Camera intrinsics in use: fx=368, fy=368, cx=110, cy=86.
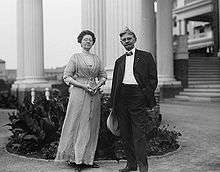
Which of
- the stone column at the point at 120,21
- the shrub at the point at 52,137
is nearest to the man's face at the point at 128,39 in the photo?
the shrub at the point at 52,137

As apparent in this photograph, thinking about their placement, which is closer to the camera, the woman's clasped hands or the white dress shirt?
the white dress shirt

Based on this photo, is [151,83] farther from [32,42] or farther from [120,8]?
[32,42]

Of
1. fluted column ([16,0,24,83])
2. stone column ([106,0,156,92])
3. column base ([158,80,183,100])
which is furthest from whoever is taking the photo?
column base ([158,80,183,100])

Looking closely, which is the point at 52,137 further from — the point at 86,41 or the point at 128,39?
the point at 128,39

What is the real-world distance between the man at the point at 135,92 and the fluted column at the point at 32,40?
A: 485 inches

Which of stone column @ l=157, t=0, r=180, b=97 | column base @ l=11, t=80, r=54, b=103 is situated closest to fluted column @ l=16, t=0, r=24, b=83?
column base @ l=11, t=80, r=54, b=103

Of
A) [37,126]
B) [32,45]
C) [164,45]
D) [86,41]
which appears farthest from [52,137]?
[164,45]

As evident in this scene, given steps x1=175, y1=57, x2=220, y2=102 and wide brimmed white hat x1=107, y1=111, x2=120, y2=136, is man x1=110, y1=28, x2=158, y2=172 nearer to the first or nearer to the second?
wide brimmed white hat x1=107, y1=111, x2=120, y2=136

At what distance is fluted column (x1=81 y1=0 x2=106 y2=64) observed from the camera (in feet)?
35.9

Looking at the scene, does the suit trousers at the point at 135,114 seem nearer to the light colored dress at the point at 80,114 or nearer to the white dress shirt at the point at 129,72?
the white dress shirt at the point at 129,72

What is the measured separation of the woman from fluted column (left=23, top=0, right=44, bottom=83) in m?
11.7

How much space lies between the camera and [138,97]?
4738 mm

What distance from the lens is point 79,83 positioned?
17.1 ft

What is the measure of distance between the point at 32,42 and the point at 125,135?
12.6m
